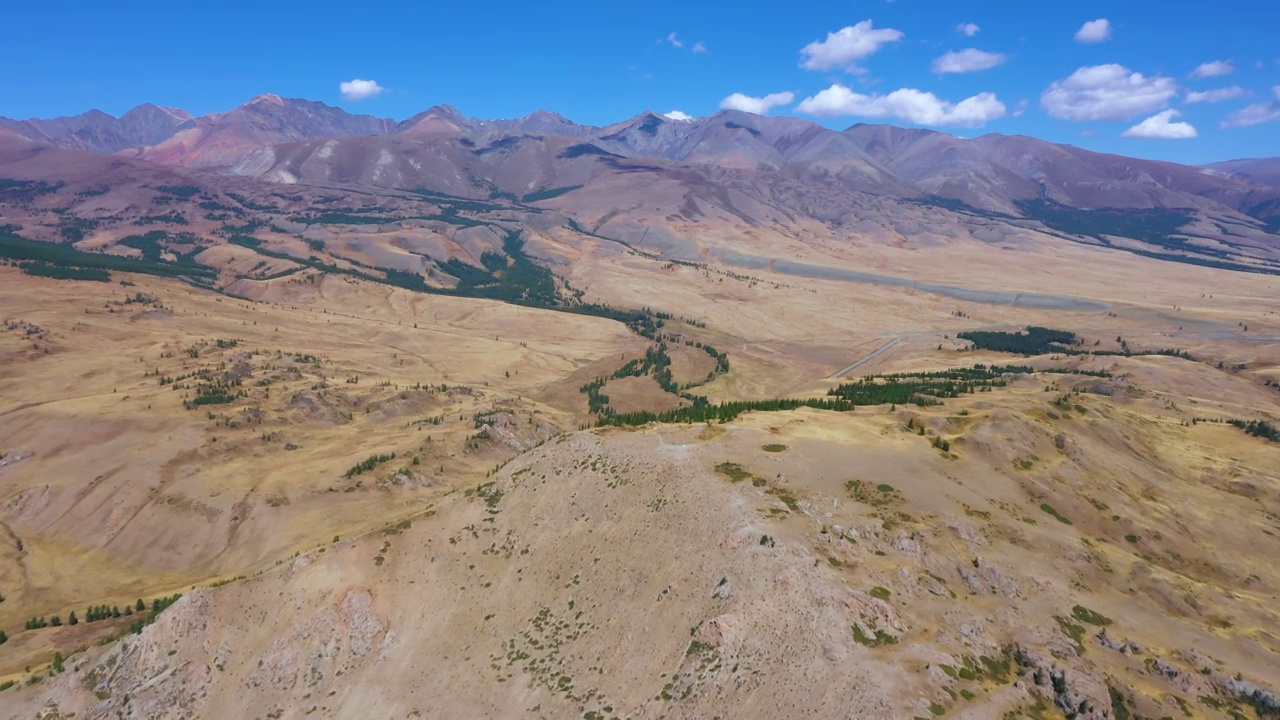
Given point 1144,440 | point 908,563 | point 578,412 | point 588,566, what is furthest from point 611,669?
point 578,412

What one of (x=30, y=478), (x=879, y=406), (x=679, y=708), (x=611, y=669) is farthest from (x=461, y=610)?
(x=30, y=478)

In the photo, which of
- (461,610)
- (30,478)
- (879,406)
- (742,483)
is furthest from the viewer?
(30,478)

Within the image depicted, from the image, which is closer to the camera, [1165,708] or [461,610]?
[1165,708]

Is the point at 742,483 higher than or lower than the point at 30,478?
higher

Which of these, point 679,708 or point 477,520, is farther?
point 477,520

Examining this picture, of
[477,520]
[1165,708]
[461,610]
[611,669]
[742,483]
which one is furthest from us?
[477,520]

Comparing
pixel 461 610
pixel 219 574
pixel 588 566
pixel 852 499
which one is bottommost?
pixel 219 574

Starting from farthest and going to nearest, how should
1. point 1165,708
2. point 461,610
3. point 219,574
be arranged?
point 219,574
point 461,610
point 1165,708

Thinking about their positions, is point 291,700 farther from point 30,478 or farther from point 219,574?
point 30,478

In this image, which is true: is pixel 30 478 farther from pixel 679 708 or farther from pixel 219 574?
pixel 679 708
